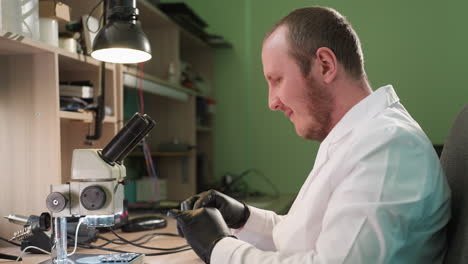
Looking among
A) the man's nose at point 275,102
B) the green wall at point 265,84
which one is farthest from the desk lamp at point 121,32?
the green wall at point 265,84

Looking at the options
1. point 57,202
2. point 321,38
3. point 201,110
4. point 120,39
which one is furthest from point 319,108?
point 201,110

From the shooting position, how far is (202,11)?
10.1 ft

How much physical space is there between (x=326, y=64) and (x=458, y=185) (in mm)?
405

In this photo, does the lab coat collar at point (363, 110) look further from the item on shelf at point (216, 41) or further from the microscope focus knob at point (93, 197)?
the item on shelf at point (216, 41)

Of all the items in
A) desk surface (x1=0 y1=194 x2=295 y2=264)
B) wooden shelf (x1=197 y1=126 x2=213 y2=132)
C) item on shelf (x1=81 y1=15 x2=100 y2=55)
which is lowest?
desk surface (x1=0 y1=194 x2=295 y2=264)

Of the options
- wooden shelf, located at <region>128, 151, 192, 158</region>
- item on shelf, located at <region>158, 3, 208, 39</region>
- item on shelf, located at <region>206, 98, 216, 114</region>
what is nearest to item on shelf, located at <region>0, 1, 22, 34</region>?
item on shelf, located at <region>158, 3, 208, 39</region>

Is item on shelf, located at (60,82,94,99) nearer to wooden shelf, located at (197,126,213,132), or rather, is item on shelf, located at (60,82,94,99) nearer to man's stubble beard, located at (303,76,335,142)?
man's stubble beard, located at (303,76,335,142)

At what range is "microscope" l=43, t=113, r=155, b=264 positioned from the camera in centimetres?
100

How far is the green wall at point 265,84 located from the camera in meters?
2.73

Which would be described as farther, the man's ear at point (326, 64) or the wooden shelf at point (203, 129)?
the wooden shelf at point (203, 129)

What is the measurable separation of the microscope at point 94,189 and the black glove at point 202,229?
158 millimetres

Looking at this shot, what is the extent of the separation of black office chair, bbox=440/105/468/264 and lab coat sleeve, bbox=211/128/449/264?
0.04 m

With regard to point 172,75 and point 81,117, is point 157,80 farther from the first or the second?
point 81,117

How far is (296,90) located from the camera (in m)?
1.09
